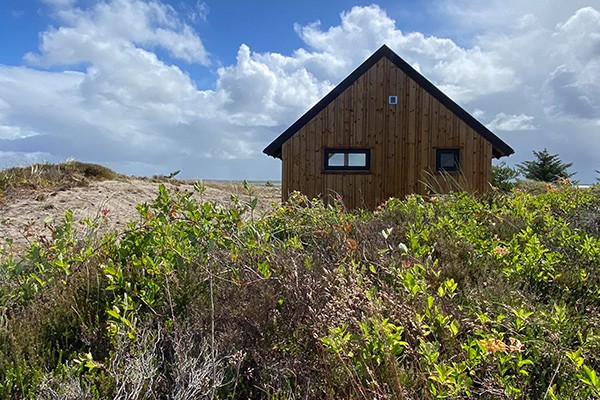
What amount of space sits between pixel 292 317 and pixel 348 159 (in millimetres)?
A: 11534

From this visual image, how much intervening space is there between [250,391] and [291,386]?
0.67 feet

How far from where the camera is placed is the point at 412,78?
1350 cm

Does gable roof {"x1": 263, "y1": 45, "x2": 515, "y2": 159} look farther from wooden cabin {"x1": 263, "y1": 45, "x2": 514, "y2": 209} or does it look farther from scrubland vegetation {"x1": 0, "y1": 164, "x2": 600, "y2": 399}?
scrubland vegetation {"x1": 0, "y1": 164, "x2": 600, "y2": 399}

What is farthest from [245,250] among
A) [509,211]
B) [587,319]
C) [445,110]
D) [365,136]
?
[445,110]

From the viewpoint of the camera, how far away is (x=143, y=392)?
2.10 metres

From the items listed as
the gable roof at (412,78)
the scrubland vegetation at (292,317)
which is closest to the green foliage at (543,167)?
the gable roof at (412,78)

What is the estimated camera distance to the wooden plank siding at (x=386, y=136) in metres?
13.5

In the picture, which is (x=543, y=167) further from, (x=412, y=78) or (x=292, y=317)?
(x=292, y=317)

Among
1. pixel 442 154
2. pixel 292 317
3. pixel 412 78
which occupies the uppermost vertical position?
pixel 412 78

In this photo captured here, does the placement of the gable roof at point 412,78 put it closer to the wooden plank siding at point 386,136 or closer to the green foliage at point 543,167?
the wooden plank siding at point 386,136

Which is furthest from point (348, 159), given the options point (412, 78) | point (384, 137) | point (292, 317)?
point (292, 317)

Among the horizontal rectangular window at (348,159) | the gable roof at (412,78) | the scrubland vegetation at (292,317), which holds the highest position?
the gable roof at (412,78)

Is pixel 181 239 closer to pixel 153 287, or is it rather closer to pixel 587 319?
pixel 153 287

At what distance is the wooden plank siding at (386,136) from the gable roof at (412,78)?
0.36 feet
